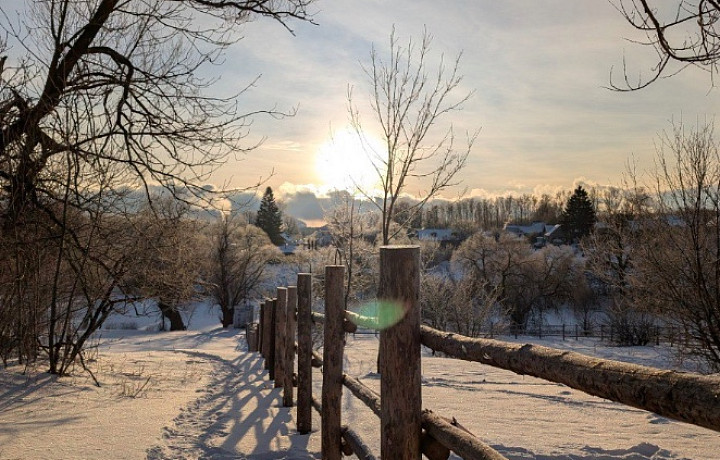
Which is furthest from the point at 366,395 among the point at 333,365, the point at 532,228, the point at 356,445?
the point at 532,228

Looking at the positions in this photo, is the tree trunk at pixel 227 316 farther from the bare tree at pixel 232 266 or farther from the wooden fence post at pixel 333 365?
the wooden fence post at pixel 333 365

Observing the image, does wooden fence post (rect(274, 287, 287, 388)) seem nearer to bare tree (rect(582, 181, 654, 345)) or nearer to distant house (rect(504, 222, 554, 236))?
bare tree (rect(582, 181, 654, 345))

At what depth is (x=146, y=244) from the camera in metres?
7.61

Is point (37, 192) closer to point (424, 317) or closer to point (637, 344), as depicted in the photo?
point (424, 317)

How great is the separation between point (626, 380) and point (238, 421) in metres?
5.31

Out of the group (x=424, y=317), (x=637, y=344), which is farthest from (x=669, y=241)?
(x=637, y=344)

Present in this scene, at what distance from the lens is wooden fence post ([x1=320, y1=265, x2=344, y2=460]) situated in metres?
4.29

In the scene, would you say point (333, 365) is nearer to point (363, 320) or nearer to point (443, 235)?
point (363, 320)

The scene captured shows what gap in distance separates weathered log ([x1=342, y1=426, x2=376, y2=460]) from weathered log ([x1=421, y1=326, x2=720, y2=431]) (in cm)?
180

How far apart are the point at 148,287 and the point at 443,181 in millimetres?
6051

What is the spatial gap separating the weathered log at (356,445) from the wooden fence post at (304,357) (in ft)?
4.54

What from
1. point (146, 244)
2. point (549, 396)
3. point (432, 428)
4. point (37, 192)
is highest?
point (37, 192)

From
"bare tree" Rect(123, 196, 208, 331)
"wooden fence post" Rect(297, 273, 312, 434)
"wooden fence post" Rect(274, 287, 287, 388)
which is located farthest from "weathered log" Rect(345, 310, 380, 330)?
"bare tree" Rect(123, 196, 208, 331)

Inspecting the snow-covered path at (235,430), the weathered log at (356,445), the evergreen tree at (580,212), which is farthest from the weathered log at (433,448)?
the evergreen tree at (580,212)
